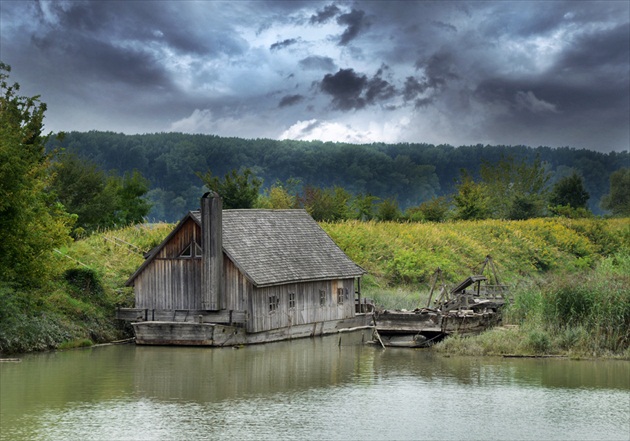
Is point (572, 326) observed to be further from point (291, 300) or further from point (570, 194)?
point (570, 194)

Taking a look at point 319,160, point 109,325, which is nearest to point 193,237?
point 109,325

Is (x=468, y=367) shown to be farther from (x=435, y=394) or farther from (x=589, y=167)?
(x=589, y=167)

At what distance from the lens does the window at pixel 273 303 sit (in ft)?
122

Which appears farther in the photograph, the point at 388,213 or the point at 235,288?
the point at 388,213

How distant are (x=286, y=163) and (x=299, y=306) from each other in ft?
353

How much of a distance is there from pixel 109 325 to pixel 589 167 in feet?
510

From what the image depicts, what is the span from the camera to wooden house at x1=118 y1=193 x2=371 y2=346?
1415 inches

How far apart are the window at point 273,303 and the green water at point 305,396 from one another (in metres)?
2.48

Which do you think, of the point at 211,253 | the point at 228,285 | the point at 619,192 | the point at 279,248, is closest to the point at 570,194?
the point at 619,192

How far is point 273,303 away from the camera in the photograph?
37.3 meters

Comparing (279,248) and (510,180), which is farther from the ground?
(510,180)

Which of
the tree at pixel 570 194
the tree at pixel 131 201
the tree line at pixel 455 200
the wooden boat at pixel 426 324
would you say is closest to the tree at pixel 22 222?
the wooden boat at pixel 426 324

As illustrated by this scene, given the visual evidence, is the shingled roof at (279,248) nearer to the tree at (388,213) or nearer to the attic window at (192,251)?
the attic window at (192,251)

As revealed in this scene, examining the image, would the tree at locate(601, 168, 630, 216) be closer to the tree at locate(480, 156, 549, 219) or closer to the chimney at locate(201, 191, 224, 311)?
the tree at locate(480, 156, 549, 219)
